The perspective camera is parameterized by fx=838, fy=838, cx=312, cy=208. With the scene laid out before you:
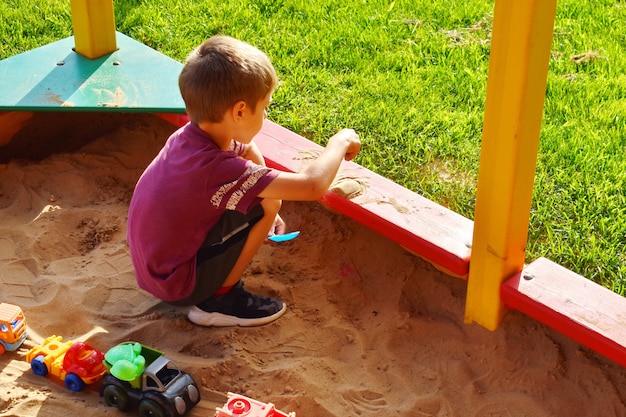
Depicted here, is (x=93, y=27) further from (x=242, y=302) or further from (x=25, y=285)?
(x=242, y=302)

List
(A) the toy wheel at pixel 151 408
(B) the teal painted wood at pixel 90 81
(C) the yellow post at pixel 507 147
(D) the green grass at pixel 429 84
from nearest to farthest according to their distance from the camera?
(C) the yellow post at pixel 507 147
(A) the toy wheel at pixel 151 408
(D) the green grass at pixel 429 84
(B) the teal painted wood at pixel 90 81

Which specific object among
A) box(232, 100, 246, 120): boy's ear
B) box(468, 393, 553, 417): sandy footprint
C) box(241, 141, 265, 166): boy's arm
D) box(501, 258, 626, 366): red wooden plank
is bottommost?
box(468, 393, 553, 417): sandy footprint

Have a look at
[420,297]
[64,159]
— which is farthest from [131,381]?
[64,159]

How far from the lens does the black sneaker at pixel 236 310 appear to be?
294 cm

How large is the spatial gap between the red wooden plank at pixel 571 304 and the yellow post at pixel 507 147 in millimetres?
66

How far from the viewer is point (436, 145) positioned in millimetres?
3596

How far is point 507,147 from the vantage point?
2.48 metres

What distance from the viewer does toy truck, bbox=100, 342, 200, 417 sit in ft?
8.06

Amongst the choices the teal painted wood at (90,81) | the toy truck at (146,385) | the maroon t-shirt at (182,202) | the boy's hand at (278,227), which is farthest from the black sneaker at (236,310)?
the teal painted wood at (90,81)

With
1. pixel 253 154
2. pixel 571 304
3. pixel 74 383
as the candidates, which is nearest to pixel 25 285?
pixel 74 383

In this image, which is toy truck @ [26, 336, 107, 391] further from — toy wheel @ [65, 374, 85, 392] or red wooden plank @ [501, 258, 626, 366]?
red wooden plank @ [501, 258, 626, 366]

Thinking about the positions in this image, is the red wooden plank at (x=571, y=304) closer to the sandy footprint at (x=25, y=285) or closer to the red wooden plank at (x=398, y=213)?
the red wooden plank at (x=398, y=213)

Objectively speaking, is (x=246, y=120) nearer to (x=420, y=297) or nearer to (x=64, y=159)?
(x=420, y=297)

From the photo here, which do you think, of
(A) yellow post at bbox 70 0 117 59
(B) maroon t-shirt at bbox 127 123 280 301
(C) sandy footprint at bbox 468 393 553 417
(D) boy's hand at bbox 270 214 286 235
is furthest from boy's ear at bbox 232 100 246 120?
(A) yellow post at bbox 70 0 117 59
